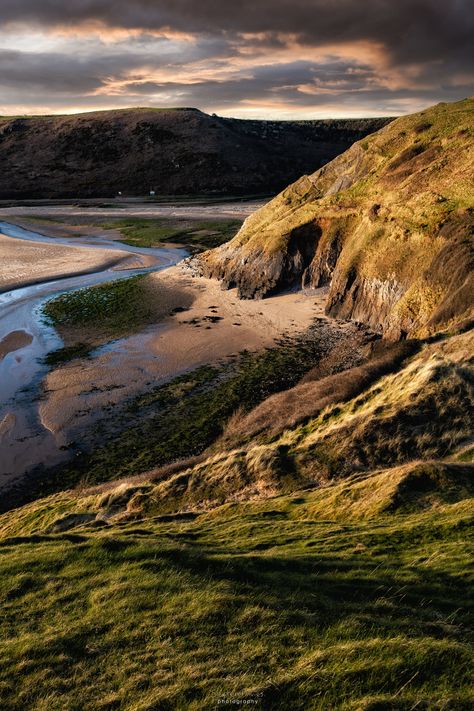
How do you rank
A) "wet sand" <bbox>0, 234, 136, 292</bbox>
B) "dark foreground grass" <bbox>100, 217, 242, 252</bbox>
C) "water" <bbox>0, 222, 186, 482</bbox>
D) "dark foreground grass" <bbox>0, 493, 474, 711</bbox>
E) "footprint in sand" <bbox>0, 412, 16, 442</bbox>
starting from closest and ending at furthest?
"dark foreground grass" <bbox>0, 493, 474, 711</bbox> < "water" <bbox>0, 222, 186, 482</bbox> < "footprint in sand" <bbox>0, 412, 16, 442</bbox> < "wet sand" <bbox>0, 234, 136, 292</bbox> < "dark foreground grass" <bbox>100, 217, 242, 252</bbox>

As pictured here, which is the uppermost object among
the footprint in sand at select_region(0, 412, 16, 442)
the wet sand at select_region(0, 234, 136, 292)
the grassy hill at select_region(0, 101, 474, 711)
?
the wet sand at select_region(0, 234, 136, 292)

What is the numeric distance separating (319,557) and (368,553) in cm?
158

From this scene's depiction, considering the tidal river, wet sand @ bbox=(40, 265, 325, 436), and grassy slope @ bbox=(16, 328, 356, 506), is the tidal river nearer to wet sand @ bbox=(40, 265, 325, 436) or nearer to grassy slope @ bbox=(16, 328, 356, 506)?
wet sand @ bbox=(40, 265, 325, 436)

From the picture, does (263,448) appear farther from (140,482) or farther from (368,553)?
(368,553)

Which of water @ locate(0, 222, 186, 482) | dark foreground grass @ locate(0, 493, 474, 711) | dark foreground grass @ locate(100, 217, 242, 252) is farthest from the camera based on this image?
dark foreground grass @ locate(100, 217, 242, 252)

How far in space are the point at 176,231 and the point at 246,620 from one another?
120 meters

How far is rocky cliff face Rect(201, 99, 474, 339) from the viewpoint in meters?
46.2

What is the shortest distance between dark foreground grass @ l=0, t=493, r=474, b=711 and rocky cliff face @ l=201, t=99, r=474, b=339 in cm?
2931

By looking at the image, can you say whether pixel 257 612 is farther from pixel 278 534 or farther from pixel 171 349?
pixel 171 349

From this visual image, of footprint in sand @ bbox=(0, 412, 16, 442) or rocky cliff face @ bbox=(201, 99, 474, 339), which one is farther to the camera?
rocky cliff face @ bbox=(201, 99, 474, 339)

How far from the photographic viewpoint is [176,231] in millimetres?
125250

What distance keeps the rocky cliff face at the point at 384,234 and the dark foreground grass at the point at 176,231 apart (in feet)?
102

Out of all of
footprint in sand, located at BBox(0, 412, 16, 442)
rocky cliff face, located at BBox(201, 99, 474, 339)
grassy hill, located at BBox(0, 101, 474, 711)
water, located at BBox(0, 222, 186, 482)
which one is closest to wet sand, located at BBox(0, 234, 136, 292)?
water, located at BBox(0, 222, 186, 482)

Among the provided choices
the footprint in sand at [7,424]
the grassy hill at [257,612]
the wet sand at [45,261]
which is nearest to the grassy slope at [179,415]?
the footprint in sand at [7,424]
